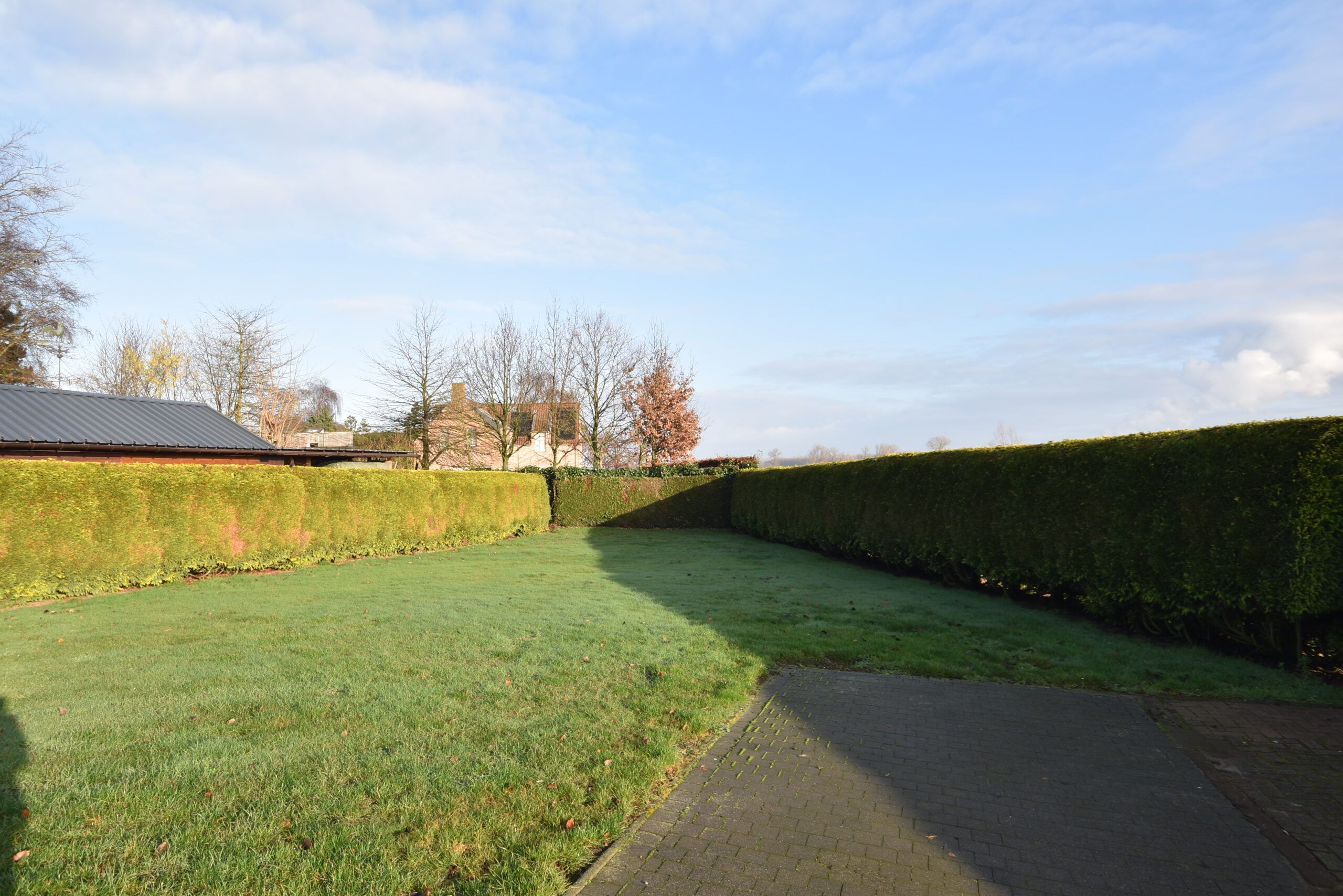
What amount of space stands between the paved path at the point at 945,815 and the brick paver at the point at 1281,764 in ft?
0.44

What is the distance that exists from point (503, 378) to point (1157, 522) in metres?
35.4

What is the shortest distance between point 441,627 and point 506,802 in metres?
4.93

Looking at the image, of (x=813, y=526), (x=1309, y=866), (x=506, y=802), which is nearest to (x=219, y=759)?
(x=506, y=802)

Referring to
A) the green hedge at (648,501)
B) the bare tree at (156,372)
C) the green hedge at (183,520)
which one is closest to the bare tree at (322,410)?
the bare tree at (156,372)

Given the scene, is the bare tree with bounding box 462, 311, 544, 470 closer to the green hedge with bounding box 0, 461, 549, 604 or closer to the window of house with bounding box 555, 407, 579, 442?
the window of house with bounding box 555, 407, 579, 442

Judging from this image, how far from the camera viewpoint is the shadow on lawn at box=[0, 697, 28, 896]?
296 cm

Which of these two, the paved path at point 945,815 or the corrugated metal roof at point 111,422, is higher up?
the corrugated metal roof at point 111,422

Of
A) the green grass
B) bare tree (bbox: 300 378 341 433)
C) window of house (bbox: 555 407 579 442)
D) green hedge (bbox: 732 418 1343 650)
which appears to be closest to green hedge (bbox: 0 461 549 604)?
the green grass

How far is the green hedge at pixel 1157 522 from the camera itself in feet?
21.1

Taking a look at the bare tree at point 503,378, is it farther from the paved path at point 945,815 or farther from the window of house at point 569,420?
the paved path at point 945,815

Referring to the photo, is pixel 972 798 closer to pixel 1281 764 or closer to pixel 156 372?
pixel 1281 764

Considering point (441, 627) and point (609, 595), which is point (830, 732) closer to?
point (441, 627)

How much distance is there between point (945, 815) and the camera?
12.5 ft

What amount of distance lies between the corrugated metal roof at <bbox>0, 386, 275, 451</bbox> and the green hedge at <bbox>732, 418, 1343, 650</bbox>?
64.8ft
